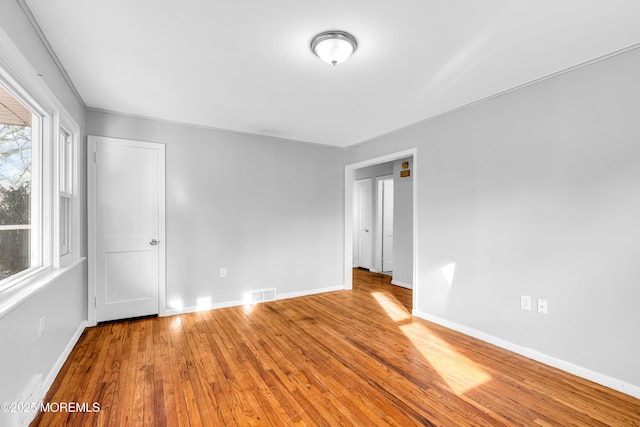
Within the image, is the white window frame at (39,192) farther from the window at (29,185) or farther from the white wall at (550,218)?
the white wall at (550,218)

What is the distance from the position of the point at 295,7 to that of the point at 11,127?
1820 millimetres

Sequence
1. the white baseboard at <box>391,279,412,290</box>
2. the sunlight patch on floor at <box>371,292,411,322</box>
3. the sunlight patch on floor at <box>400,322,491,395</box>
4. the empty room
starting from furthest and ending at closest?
the white baseboard at <box>391,279,412,290</box>
the sunlight patch on floor at <box>371,292,411,322</box>
the sunlight patch on floor at <box>400,322,491,395</box>
the empty room

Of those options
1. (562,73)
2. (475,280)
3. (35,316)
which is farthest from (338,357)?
(562,73)

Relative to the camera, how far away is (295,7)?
1.73 m

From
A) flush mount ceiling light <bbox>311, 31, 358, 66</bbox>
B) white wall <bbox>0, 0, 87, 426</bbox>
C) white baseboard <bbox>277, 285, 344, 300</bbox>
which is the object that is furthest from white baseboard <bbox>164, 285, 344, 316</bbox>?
flush mount ceiling light <bbox>311, 31, 358, 66</bbox>

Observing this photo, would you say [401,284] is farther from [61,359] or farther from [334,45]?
[61,359]

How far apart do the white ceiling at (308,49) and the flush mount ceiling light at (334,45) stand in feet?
0.21

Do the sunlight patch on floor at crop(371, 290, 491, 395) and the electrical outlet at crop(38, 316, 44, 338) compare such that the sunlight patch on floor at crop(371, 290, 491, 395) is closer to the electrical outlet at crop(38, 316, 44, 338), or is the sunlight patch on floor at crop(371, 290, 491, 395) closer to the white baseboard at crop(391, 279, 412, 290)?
the white baseboard at crop(391, 279, 412, 290)

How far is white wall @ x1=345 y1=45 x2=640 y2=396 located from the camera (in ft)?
7.06

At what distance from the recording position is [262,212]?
4.34 metres

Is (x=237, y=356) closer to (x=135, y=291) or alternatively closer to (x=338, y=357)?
(x=338, y=357)

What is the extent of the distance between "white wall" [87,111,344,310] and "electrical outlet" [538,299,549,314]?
2.91 meters

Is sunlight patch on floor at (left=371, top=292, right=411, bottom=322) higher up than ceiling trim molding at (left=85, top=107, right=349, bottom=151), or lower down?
lower down

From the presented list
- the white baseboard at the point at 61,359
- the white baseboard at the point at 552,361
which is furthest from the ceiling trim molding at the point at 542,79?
the white baseboard at the point at 61,359
